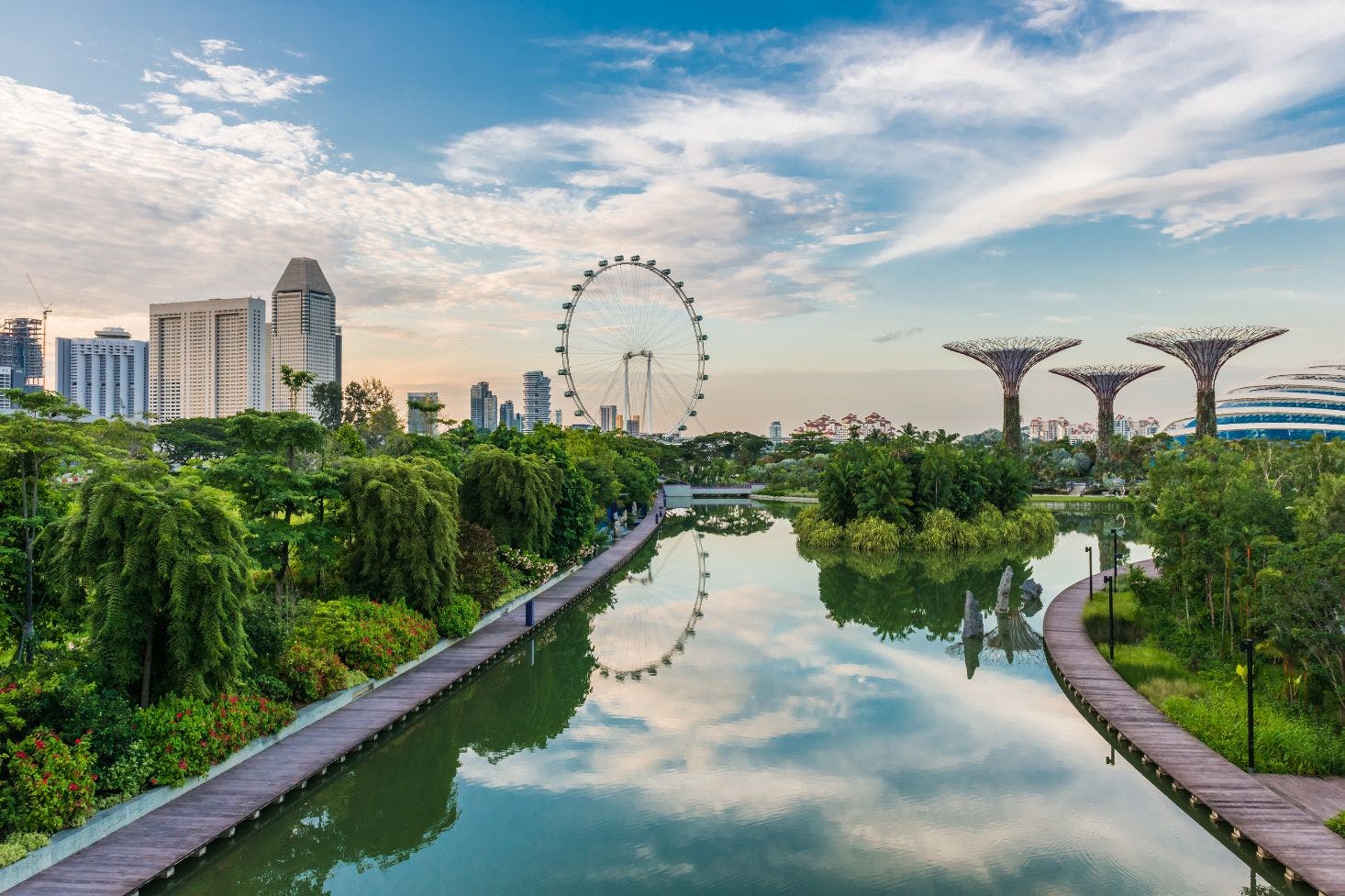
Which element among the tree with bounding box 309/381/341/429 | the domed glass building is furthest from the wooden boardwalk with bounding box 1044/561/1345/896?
the domed glass building

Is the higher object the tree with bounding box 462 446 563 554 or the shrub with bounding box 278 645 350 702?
the tree with bounding box 462 446 563 554

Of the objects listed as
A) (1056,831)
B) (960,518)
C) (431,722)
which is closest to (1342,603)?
(1056,831)

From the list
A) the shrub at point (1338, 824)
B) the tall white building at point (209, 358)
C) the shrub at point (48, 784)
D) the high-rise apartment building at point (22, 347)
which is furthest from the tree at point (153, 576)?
the high-rise apartment building at point (22, 347)

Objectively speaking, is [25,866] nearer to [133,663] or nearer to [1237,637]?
[133,663]

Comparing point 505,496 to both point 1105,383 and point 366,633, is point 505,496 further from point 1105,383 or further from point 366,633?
point 1105,383

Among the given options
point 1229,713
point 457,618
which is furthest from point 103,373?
point 1229,713

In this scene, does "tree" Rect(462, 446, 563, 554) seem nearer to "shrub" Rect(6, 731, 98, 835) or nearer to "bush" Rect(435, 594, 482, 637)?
"bush" Rect(435, 594, 482, 637)

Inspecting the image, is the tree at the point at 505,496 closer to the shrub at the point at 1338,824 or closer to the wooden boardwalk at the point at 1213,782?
the wooden boardwalk at the point at 1213,782
